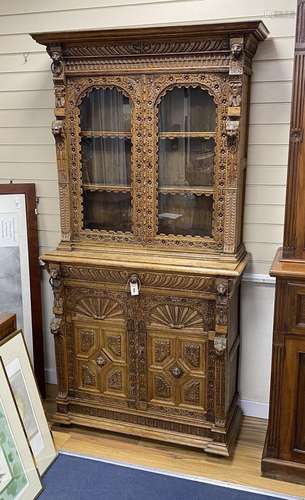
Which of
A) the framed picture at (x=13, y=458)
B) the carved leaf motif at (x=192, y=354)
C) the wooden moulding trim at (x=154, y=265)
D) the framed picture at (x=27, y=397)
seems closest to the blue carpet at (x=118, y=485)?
the framed picture at (x=27, y=397)

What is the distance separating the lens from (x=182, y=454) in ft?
9.21

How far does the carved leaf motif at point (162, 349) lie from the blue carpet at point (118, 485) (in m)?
0.61

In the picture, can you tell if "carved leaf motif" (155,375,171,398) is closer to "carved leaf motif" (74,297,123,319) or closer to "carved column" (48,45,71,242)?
"carved leaf motif" (74,297,123,319)

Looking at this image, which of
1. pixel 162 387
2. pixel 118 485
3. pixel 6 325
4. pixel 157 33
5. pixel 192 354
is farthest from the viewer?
pixel 162 387

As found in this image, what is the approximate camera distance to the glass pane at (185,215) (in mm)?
2717

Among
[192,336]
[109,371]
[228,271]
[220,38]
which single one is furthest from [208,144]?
[109,371]

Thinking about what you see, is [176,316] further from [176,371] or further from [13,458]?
[13,458]

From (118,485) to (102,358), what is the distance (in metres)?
0.76

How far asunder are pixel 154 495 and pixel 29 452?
686 mm

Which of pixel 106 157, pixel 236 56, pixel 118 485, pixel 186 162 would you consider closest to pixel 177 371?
pixel 118 485

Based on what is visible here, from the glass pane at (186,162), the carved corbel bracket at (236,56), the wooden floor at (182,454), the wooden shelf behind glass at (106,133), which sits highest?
the carved corbel bracket at (236,56)

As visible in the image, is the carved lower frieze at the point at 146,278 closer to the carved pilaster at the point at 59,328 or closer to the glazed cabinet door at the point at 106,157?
the carved pilaster at the point at 59,328

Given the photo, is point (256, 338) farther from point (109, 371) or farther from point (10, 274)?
point (10, 274)

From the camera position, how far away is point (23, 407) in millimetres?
2080
